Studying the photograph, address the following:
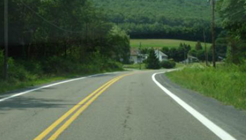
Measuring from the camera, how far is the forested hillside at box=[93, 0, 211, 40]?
111 metres

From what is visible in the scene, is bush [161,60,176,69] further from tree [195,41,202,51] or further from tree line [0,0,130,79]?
tree line [0,0,130,79]

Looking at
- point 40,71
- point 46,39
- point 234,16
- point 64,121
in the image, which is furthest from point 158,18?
point 64,121

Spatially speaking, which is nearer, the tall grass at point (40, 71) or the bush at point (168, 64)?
the tall grass at point (40, 71)

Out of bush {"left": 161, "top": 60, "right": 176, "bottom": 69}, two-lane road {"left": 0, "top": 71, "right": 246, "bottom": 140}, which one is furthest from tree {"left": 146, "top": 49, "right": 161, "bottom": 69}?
two-lane road {"left": 0, "top": 71, "right": 246, "bottom": 140}

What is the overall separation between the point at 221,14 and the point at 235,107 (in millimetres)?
24873

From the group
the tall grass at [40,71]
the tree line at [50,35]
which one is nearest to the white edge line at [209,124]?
the tall grass at [40,71]

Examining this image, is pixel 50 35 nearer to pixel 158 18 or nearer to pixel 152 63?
pixel 152 63

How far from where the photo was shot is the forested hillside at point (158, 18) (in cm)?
11106

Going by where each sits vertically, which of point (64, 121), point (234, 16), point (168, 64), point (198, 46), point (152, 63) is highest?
point (234, 16)

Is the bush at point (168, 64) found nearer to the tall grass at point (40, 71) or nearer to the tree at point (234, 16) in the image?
the tall grass at point (40, 71)

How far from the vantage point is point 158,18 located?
4916 inches

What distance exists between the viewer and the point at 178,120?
9.02 metres

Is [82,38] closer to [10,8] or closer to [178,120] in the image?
[10,8]

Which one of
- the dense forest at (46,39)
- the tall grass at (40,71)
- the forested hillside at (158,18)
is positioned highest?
the forested hillside at (158,18)
